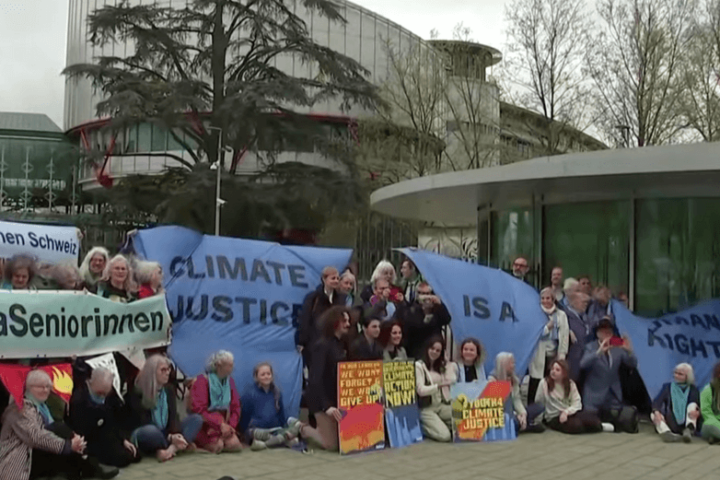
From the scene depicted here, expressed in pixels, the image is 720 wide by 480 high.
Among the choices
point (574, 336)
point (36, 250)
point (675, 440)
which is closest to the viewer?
point (675, 440)

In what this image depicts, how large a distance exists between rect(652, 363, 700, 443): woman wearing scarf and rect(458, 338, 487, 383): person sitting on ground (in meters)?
2.09

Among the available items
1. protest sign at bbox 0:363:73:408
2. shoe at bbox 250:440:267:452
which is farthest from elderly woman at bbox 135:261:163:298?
shoe at bbox 250:440:267:452

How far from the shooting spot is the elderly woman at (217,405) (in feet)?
25.9

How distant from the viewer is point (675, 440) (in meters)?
9.04

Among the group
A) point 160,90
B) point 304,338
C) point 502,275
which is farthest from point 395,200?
point 160,90

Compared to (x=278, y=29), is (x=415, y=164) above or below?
below

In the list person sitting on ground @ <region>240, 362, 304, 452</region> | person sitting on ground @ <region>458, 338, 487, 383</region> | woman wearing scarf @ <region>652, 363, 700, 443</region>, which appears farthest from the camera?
woman wearing scarf @ <region>652, 363, 700, 443</region>

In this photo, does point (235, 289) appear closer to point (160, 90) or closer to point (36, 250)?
point (36, 250)

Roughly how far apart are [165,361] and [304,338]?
164 cm

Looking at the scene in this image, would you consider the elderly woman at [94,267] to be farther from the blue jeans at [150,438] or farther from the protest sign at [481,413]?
the protest sign at [481,413]

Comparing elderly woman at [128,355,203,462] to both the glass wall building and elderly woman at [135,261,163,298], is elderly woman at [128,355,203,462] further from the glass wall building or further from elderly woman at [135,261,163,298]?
the glass wall building

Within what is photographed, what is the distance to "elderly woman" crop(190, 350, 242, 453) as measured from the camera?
25.9 ft

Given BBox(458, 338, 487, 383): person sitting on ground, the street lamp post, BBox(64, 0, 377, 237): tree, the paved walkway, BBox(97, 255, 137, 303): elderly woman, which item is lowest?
the paved walkway

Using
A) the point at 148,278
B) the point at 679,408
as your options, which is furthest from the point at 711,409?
the point at 148,278
